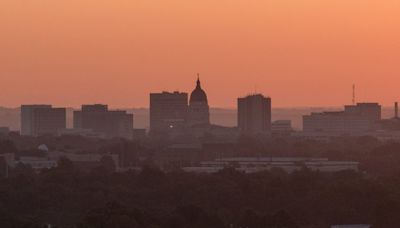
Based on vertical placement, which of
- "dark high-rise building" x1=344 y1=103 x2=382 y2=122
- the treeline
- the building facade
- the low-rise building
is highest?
"dark high-rise building" x1=344 y1=103 x2=382 y2=122

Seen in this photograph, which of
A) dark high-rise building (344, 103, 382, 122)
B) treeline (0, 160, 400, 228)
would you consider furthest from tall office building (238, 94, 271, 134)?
treeline (0, 160, 400, 228)

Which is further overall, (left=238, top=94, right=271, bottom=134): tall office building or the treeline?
(left=238, top=94, right=271, bottom=134): tall office building

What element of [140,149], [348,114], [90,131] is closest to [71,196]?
[140,149]

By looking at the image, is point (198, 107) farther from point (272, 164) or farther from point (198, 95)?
point (272, 164)

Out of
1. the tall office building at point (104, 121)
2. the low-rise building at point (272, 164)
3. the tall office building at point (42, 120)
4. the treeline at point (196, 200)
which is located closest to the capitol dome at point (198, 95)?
the tall office building at point (104, 121)

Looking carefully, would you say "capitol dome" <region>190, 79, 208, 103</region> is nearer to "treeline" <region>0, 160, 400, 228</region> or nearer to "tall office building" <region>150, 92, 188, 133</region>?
"tall office building" <region>150, 92, 188, 133</region>

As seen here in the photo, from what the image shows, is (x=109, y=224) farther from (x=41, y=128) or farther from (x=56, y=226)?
(x=41, y=128)
